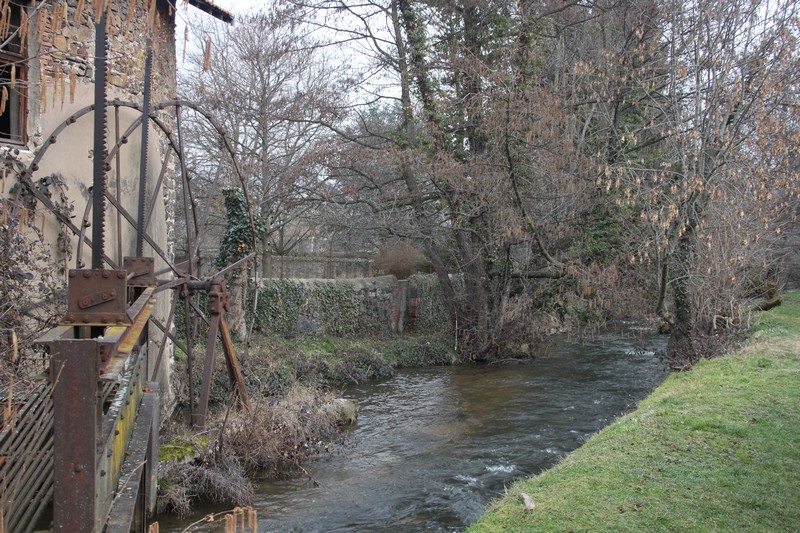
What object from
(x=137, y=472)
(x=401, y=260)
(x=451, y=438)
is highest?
(x=401, y=260)

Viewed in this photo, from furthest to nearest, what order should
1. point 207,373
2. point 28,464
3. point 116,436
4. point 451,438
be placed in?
point 451,438, point 207,373, point 28,464, point 116,436

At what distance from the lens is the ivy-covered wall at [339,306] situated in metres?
17.2

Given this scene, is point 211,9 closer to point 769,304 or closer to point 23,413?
point 23,413

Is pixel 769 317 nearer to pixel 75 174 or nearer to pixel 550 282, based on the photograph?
pixel 550 282

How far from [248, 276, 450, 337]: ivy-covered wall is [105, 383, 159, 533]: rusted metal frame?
10.3m

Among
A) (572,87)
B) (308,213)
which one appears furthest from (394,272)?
(572,87)

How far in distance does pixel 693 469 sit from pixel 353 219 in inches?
502

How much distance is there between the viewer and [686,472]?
621cm

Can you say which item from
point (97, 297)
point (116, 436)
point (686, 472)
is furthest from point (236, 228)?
point (97, 297)

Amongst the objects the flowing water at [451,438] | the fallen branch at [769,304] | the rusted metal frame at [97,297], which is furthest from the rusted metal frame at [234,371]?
the fallen branch at [769,304]

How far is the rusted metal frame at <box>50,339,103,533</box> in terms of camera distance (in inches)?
113

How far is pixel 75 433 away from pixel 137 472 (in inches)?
71.0

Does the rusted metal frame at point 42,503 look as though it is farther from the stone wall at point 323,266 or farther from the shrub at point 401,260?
the stone wall at point 323,266

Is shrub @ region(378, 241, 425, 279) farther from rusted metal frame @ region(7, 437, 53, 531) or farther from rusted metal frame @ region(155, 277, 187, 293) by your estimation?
rusted metal frame @ region(7, 437, 53, 531)
